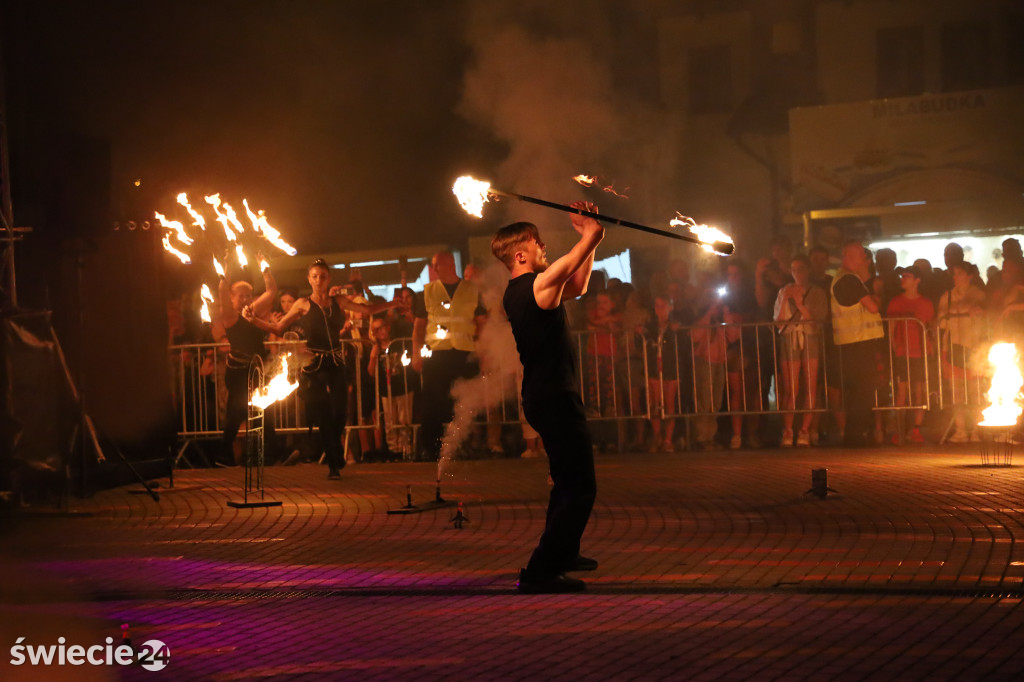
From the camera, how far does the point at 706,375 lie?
523 inches

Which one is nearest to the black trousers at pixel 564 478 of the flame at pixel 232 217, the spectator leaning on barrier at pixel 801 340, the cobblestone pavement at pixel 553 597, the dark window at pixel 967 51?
the cobblestone pavement at pixel 553 597

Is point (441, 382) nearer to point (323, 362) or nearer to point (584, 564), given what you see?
point (323, 362)

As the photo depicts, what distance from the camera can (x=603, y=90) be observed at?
14500 millimetres

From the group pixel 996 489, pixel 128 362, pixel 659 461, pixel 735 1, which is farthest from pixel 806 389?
pixel 735 1

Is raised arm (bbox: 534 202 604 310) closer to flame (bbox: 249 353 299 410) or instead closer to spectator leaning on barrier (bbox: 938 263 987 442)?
flame (bbox: 249 353 299 410)

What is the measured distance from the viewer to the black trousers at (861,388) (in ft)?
42.1

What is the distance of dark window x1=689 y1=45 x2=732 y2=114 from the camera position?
78.0ft

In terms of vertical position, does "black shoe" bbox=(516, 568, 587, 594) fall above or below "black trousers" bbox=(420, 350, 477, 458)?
below

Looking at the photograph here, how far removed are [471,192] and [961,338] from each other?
7.68m

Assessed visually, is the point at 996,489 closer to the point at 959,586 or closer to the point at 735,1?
the point at 959,586

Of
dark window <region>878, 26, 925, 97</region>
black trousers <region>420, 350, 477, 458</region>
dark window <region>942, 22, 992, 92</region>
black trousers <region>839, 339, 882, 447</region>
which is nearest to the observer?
black trousers <region>420, 350, 477, 458</region>

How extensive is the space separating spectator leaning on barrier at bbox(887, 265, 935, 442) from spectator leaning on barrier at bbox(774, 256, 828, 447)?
839mm

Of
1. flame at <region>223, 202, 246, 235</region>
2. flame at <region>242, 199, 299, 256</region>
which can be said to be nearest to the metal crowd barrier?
flame at <region>223, 202, 246, 235</region>

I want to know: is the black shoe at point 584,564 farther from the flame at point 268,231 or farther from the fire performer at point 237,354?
the fire performer at point 237,354
